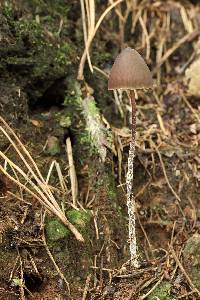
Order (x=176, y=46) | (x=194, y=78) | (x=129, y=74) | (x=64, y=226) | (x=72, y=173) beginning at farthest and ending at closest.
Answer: (x=176, y=46) < (x=194, y=78) < (x=72, y=173) < (x=64, y=226) < (x=129, y=74)

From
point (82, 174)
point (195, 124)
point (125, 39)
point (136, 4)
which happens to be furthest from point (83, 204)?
point (136, 4)

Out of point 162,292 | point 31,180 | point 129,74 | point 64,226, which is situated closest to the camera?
point 129,74

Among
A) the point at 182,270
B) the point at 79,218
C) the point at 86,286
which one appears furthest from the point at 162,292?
the point at 79,218

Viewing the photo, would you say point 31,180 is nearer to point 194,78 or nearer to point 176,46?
point 194,78

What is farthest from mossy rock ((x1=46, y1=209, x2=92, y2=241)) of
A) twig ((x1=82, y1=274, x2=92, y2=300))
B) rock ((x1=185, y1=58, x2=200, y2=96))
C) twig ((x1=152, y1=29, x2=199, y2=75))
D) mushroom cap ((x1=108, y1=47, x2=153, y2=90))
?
twig ((x1=152, y1=29, x2=199, y2=75))

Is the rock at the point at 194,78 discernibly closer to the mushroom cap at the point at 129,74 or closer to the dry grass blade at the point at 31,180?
the mushroom cap at the point at 129,74

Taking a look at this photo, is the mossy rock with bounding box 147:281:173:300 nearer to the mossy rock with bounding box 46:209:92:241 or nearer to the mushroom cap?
the mossy rock with bounding box 46:209:92:241
